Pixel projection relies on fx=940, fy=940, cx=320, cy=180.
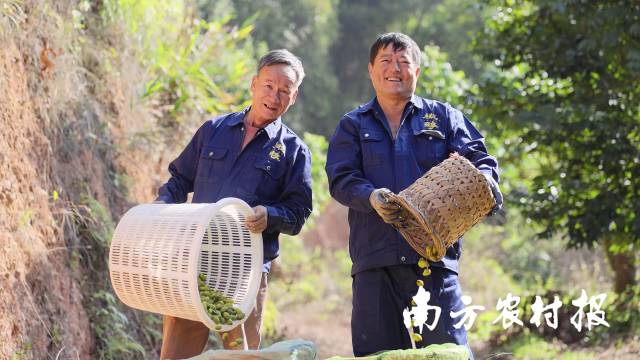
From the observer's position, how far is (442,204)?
3330mm

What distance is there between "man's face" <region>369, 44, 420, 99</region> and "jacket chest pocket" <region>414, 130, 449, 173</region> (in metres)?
0.18

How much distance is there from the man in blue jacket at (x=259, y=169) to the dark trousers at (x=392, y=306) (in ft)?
1.67

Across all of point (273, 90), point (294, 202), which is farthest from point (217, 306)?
point (273, 90)

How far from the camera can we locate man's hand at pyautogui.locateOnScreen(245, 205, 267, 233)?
3822 millimetres

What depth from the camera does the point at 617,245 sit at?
23.8 ft

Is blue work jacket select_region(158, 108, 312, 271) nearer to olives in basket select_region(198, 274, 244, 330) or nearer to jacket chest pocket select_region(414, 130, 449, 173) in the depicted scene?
olives in basket select_region(198, 274, 244, 330)

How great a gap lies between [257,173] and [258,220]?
0.93 feet

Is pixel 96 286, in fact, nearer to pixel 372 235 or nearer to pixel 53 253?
pixel 53 253

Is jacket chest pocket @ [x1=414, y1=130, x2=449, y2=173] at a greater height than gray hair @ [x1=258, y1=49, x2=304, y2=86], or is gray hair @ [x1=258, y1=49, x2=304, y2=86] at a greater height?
gray hair @ [x1=258, y1=49, x2=304, y2=86]

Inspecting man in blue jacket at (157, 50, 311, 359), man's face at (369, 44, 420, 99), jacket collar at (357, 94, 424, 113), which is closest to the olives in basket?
man in blue jacket at (157, 50, 311, 359)

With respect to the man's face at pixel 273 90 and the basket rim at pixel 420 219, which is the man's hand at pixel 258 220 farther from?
the basket rim at pixel 420 219

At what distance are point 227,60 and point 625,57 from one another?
3.30m

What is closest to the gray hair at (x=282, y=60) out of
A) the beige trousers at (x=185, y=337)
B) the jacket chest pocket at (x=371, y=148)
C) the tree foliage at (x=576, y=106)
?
the jacket chest pocket at (x=371, y=148)

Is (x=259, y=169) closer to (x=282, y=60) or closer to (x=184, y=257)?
(x=282, y=60)
